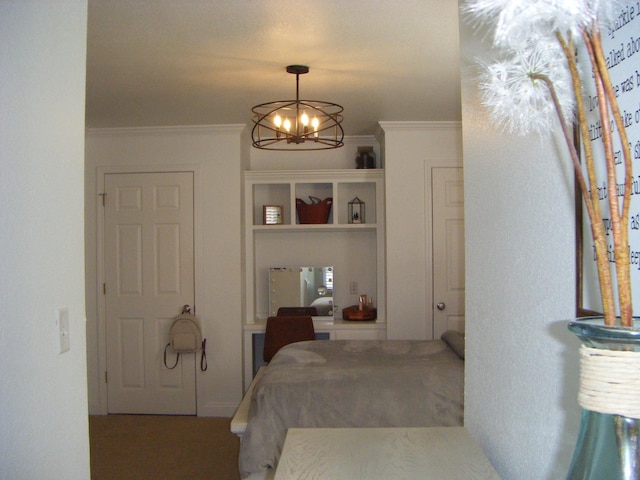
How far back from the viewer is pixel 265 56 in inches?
121

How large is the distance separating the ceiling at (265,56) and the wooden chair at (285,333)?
1664mm

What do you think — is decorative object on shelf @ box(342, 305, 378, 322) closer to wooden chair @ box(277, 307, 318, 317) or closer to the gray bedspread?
wooden chair @ box(277, 307, 318, 317)

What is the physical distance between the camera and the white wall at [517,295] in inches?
38.2

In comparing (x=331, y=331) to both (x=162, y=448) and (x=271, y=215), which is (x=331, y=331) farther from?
(x=162, y=448)

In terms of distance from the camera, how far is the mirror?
17.0 ft

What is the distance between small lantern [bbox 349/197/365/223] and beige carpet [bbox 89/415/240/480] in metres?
2.07

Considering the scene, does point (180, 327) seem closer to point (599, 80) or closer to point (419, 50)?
point (419, 50)

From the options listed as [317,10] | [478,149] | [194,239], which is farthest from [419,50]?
[194,239]

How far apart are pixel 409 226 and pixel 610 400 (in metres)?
4.28

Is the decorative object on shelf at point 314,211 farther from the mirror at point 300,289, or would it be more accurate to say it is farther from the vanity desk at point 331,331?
the vanity desk at point 331,331

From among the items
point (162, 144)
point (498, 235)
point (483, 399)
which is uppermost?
point (162, 144)

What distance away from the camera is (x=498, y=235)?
1.29 m

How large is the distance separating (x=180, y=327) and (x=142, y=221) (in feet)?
3.24

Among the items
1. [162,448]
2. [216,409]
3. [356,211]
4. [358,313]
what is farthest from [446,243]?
[162,448]
